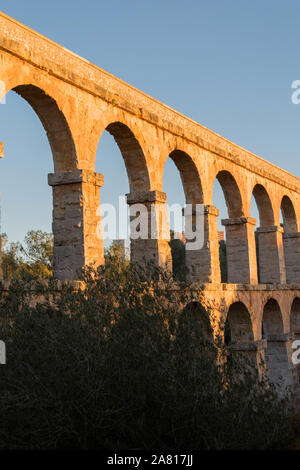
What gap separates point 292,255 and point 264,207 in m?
3.12

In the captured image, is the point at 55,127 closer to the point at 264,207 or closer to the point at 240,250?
the point at 240,250

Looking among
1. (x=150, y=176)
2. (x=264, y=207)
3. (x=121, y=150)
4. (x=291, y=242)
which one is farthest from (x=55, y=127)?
(x=291, y=242)

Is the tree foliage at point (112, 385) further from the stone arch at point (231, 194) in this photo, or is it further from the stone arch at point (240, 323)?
the stone arch at point (231, 194)

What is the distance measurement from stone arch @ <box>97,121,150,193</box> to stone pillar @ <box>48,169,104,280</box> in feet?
6.67

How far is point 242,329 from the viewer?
581 inches

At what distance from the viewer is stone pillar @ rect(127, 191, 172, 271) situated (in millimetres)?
12180

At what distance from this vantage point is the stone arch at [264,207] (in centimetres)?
1862

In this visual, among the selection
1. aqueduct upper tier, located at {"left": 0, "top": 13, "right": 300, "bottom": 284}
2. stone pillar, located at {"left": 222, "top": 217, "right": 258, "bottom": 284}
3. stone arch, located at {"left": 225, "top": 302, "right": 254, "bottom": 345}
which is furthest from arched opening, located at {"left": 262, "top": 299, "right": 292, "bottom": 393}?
stone arch, located at {"left": 225, "top": 302, "right": 254, "bottom": 345}

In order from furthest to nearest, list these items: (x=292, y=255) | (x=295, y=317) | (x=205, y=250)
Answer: (x=292, y=255) < (x=295, y=317) < (x=205, y=250)

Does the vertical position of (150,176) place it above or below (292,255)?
above

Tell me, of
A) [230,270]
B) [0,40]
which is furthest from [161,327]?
[230,270]

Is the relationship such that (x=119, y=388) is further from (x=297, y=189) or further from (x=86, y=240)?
(x=297, y=189)

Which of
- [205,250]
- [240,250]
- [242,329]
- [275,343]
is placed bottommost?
[275,343]

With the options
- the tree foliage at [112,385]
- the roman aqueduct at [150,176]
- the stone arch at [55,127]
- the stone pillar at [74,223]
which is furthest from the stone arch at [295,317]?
the tree foliage at [112,385]
